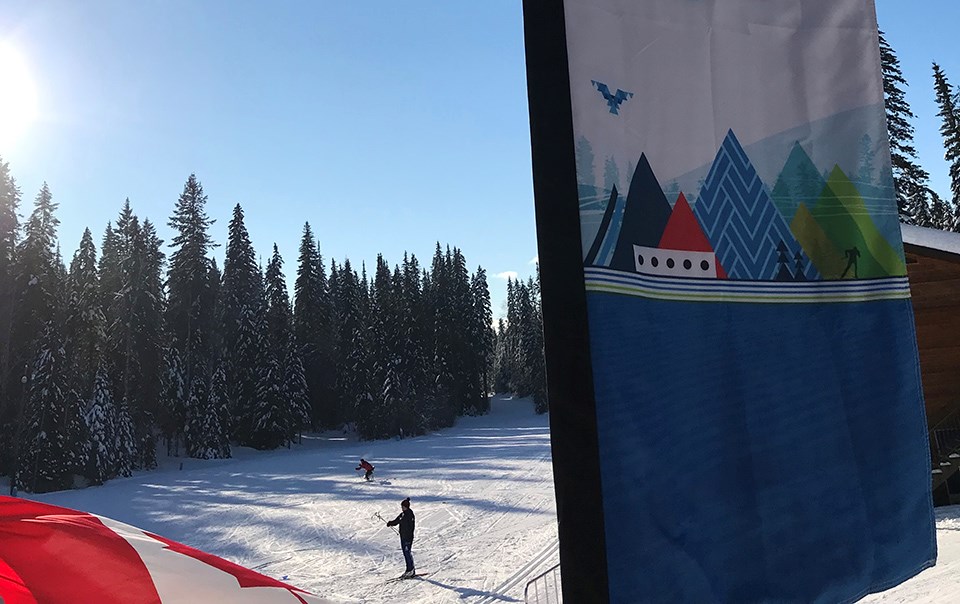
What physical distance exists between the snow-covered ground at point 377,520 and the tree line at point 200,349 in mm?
5595

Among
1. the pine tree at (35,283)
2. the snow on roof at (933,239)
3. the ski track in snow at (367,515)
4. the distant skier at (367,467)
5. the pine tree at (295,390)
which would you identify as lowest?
the ski track in snow at (367,515)

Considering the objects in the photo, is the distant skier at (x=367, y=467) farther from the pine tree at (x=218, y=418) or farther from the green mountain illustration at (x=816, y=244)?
the green mountain illustration at (x=816, y=244)

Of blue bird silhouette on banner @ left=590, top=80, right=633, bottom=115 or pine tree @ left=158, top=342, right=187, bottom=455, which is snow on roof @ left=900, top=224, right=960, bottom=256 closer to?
blue bird silhouette on banner @ left=590, top=80, right=633, bottom=115

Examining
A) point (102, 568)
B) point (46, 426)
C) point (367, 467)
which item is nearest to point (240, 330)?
point (46, 426)

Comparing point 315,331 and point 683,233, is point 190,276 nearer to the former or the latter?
point 315,331

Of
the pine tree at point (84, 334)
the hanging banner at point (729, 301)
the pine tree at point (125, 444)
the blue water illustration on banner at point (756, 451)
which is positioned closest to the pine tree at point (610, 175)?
the hanging banner at point (729, 301)

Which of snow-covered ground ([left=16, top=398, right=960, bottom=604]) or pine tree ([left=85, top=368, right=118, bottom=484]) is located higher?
pine tree ([left=85, top=368, right=118, bottom=484])

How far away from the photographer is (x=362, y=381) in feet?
182

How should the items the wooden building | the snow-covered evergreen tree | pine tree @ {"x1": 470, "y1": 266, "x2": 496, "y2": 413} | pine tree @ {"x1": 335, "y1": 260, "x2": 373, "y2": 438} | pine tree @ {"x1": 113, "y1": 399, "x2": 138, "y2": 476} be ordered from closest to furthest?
1. the wooden building
2. pine tree @ {"x1": 113, "y1": 399, "x2": 138, "y2": 476}
3. the snow-covered evergreen tree
4. pine tree @ {"x1": 335, "y1": 260, "x2": 373, "y2": 438}
5. pine tree @ {"x1": 470, "y1": 266, "x2": 496, "y2": 413}

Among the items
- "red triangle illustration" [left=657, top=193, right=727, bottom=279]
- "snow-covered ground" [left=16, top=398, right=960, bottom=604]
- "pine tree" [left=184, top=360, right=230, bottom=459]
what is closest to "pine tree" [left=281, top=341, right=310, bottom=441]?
"pine tree" [left=184, top=360, right=230, bottom=459]

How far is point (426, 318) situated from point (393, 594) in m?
57.6

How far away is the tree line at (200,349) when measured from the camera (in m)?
37.0

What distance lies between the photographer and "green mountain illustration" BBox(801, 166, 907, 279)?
1.82 metres

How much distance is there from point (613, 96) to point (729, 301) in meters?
0.56
